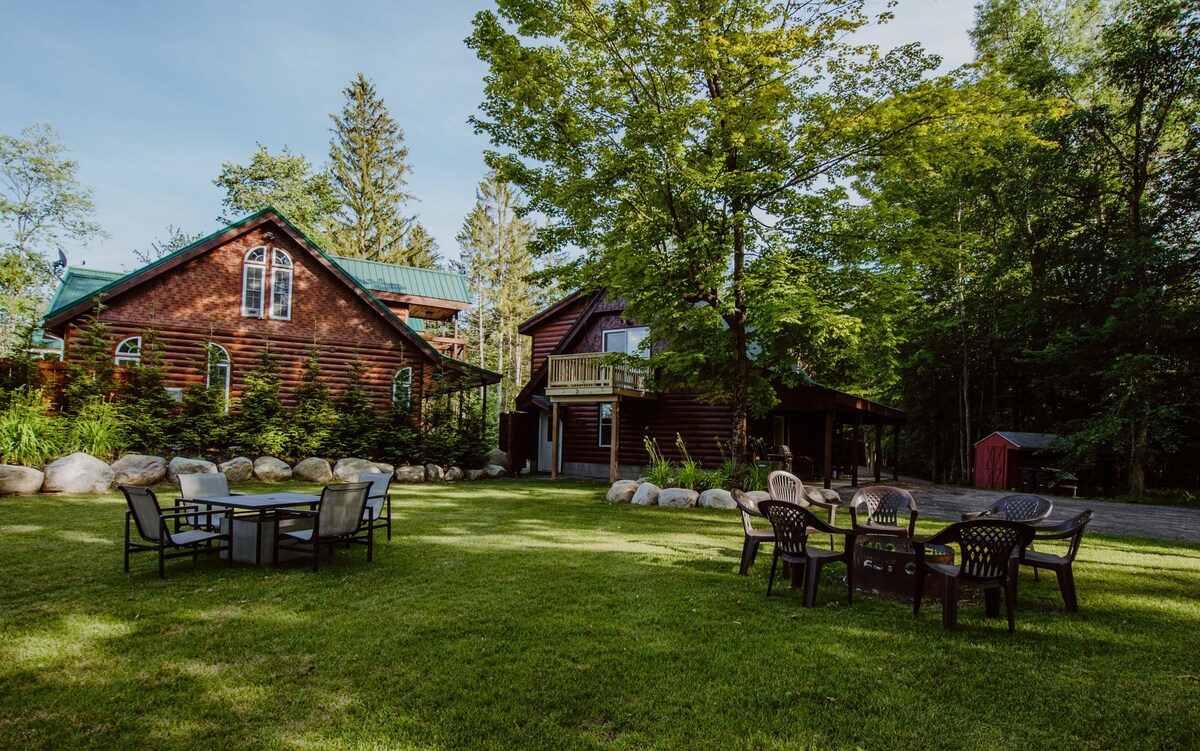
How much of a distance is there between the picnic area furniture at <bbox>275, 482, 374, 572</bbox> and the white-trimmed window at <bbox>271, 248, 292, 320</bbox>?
1310cm

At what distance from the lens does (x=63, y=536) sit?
7824mm

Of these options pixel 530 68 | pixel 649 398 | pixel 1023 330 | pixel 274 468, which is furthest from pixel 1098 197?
Answer: pixel 274 468

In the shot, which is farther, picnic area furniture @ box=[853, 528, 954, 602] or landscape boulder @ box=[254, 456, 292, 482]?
landscape boulder @ box=[254, 456, 292, 482]

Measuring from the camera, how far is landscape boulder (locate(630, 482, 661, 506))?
43.8 ft

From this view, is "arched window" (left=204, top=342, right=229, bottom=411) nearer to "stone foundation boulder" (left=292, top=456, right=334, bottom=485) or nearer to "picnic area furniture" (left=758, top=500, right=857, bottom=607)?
"stone foundation boulder" (left=292, top=456, right=334, bottom=485)

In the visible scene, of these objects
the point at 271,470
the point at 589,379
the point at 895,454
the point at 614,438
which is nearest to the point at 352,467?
the point at 271,470

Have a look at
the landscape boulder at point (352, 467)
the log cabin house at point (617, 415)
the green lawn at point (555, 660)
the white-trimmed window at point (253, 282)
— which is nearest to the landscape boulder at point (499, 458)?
the log cabin house at point (617, 415)

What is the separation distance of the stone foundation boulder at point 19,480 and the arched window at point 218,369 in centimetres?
546

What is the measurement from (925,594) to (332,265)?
17.9 metres

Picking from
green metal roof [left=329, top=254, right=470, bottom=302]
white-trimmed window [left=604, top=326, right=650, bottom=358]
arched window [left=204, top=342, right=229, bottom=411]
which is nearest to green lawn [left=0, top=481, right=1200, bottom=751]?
arched window [left=204, top=342, right=229, bottom=411]

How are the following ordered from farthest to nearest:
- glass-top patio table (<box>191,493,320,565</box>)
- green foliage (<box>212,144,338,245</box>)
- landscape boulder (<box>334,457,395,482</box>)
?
1. green foliage (<box>212,144,338,245</box>)
2. landscape boulder (<box>334,457,395,482</box>)
3. glass-top patio table (<box>191,493,320,565</box>)

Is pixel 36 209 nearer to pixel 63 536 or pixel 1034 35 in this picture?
pixel 63 536

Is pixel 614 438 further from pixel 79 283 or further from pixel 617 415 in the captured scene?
pixel 79 283

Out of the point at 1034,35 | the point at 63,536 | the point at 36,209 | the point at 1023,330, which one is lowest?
the point at 63,536
